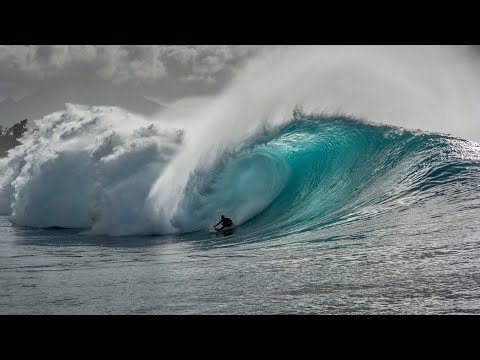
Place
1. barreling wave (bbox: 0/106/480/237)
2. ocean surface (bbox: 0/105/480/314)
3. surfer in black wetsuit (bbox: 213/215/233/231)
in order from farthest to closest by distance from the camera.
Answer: surfer in black wetsuit (bbox: 213/215/233/231), barreling wave (bbox: 0/106/480/237), ocean surface (bbox: 0/105/480/314)

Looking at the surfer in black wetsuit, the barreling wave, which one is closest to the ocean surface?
the barreling wave

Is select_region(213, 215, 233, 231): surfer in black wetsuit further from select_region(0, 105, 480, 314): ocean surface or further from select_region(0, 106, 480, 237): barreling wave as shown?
select_region(0, 106, 480, 237): barreling wave

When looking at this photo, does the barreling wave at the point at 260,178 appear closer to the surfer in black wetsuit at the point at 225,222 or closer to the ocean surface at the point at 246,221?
the ocean surface at the point at 246,221

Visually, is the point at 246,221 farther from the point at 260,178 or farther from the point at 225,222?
the point at 260,178

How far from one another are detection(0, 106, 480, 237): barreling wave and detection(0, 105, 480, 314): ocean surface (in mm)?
38

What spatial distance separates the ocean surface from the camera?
18.1ft

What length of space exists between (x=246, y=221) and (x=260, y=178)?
5.55 feet

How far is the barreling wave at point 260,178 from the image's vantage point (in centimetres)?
1055

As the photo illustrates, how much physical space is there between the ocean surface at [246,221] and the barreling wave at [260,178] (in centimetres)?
4

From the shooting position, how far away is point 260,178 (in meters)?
13.1
